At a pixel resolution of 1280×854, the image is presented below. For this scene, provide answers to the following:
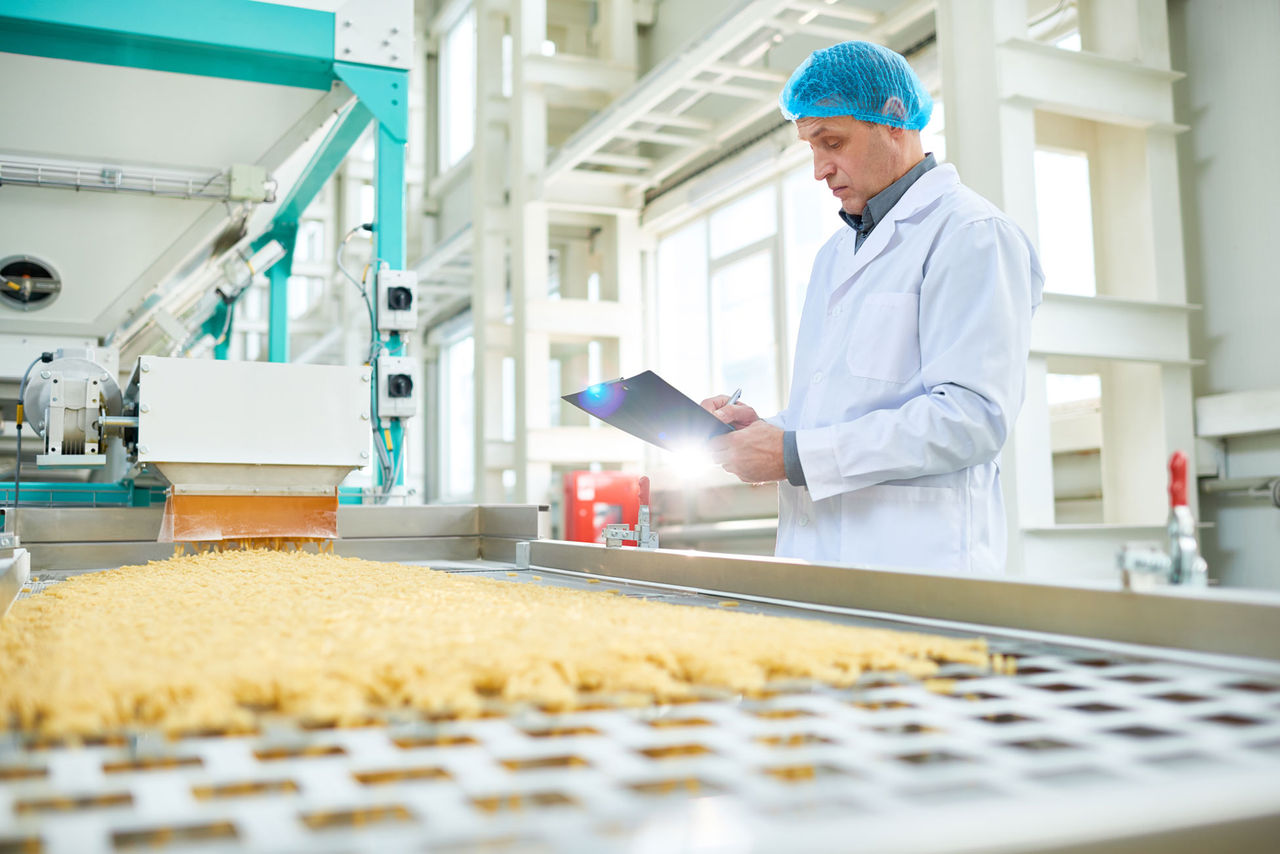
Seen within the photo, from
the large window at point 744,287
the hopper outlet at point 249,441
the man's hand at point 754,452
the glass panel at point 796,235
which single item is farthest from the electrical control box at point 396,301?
the glass panel at point 796,235

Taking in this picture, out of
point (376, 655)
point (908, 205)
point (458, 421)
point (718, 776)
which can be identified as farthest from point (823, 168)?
point (458, 421)

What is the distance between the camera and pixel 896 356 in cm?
139

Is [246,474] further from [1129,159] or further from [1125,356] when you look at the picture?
[1129,159]

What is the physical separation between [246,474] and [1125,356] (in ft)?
7.45

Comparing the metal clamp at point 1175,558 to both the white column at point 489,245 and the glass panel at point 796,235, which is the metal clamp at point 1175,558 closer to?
the glass panel at point 796,235

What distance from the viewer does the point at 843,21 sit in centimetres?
412

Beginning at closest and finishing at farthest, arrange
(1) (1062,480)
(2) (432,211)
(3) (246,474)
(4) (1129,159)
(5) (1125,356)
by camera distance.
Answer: (3) (246,474)
(5) (1125,356)
(4) (1129,159)
(1) (1062,480)
(2) (432,211)

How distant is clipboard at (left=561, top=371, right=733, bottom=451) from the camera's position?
1396 millimetres

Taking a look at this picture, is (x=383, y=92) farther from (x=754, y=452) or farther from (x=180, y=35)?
(x=754, y=452)

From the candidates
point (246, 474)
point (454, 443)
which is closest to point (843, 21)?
point (246, 474)

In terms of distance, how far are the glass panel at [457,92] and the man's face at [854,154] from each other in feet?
24.5

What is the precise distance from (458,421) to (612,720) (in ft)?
30.8

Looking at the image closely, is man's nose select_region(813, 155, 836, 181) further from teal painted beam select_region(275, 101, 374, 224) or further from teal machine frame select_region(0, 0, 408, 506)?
teal painted beam select_region(275, 101, 374, 224)

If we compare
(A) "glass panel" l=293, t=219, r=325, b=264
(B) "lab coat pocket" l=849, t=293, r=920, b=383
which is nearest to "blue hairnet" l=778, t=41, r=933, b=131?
(B) "lab coat pocket" l=849, t=293, r=920, b=383
